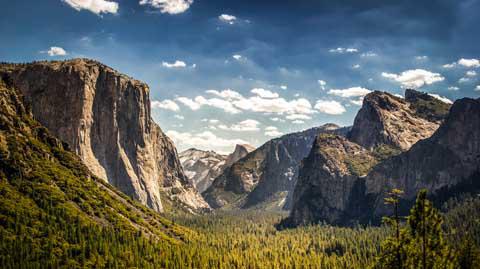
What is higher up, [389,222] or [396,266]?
[389,222]

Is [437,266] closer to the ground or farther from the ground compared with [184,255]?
farther from the ground

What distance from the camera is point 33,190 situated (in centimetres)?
19788

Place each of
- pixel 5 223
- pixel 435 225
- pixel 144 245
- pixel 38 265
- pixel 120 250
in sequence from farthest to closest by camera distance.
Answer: pixel 144 245 < pixel 120 250 < pixel 5 223 < pixel 38 265 < pixel 435 225

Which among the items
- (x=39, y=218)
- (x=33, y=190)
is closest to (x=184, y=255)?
(x=39, y=218)

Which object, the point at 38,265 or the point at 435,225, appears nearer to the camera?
the point at 435,225

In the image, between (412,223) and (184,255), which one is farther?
(184,255)

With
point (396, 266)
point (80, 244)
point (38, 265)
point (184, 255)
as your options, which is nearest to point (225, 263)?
point (184, 255)

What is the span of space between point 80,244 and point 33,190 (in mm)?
47769

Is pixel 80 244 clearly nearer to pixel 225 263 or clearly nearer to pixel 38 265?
pixel 38 265

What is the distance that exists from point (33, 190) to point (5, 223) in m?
36.9

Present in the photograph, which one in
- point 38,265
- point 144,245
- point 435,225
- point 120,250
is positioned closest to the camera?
point 435,225

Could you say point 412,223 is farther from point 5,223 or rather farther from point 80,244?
point 5,223

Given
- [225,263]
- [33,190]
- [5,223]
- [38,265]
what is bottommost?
[225,263]

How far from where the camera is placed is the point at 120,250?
177 metres
